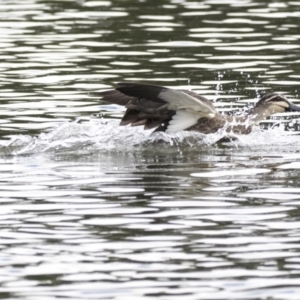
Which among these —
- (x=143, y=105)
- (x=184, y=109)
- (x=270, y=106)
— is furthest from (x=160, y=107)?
(x=270, y=106)

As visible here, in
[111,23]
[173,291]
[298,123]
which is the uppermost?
[111,23]

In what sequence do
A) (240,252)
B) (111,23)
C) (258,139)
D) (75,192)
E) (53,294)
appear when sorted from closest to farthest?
(53,294) < (240,252) < (75,192) < (258,139) < (111,23)

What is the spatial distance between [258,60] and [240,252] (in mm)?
10552

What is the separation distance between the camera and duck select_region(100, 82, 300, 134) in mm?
13491

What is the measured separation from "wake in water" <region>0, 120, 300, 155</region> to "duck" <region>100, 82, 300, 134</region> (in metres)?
0.13

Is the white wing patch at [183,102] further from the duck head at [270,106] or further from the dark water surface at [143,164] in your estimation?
the duck head at [270,106]

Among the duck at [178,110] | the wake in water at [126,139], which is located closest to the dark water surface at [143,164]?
the wake in water at [126,139]

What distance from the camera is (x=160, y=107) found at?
13844 millimetres

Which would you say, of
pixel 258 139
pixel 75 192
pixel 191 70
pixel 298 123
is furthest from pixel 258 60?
pixel 75 192

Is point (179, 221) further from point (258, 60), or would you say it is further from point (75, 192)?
point (258, 60)

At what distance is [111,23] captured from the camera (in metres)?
22.8

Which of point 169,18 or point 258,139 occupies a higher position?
point 169,18

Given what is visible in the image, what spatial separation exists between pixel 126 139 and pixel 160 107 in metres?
0.73

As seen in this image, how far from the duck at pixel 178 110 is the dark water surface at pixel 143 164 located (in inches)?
8.0
